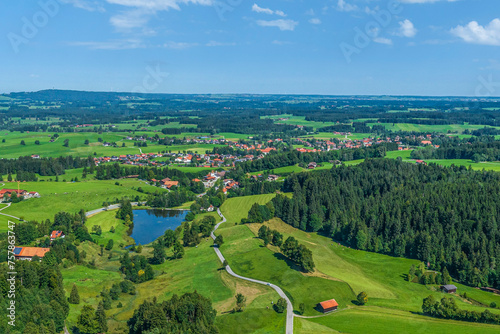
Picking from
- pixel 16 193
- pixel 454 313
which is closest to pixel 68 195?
pixel 16 193

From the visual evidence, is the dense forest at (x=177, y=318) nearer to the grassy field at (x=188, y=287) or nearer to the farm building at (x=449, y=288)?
the grassy field at (x=188, y=287)

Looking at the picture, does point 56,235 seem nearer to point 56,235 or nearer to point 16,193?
point 56,235

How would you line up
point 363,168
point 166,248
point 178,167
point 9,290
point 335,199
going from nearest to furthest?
point 9,290
point 166,248
point 335,199
point 363,168
point 178,167

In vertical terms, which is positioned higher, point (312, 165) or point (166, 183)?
point (312, 165)

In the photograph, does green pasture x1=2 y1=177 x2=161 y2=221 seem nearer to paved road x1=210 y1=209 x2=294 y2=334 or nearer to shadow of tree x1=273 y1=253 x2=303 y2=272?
paved road x1=210 y1=209 x2=294 y2=334

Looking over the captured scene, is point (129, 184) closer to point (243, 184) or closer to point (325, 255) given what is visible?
point (243, 184)

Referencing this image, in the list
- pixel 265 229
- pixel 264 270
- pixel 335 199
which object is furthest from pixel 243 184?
pixel 264 270
